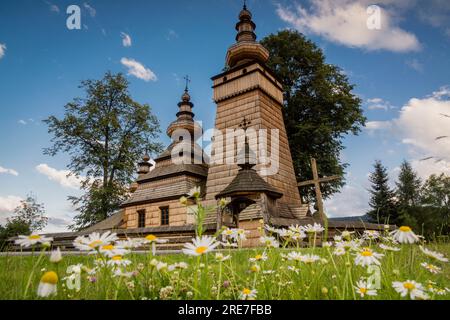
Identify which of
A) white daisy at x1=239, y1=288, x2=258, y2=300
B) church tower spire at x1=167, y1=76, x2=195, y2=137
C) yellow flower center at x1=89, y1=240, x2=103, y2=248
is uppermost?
church tower spire at x1=167, y1=76, x2=195, y2=137

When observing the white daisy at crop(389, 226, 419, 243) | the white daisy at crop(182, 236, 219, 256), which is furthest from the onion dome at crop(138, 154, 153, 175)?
the white daisy at crop(389, 226, 419, 243)

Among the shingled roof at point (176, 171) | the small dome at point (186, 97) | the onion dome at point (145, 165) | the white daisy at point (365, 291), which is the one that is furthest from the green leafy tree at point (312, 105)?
the white daisy at point (365, 291)

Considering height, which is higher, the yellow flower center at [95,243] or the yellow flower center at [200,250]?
the yellow flower center at [95,243]

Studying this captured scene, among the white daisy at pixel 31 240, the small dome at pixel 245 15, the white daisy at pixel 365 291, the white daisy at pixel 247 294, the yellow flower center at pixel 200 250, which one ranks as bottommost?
the white daisy at pixel 247 294

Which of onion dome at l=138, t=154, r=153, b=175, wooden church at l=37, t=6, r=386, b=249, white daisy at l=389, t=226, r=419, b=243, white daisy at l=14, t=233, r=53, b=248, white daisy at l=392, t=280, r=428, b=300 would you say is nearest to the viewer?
white daisy at l=14, t=233, r=53, b=248

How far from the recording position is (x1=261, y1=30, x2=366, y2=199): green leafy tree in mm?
21141

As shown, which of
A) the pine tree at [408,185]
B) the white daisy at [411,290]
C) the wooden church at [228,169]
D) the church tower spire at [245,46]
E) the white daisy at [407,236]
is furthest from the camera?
the pine tree at [408,185]

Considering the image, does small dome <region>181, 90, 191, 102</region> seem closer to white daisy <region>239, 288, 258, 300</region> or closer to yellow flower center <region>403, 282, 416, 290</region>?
white daisy <region>239, 288, 258, 300</region>

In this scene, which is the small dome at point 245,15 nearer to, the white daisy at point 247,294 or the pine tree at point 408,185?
the white daisy at point 247,294

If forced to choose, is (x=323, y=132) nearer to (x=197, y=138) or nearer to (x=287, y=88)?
(x=287, y=88)

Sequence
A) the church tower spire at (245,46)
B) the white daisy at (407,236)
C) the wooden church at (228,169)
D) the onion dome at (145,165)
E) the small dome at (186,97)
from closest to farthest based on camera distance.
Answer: the white daisy at (407,236), the wooden church at (228,169), the church tower spire at (245,46), the onion dome at (145,165), the small dome at (186,97)

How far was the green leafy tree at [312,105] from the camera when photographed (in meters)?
21.1

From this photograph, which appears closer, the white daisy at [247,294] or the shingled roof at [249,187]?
the white daisy at [247,294]
